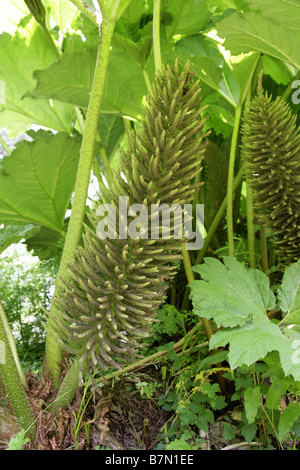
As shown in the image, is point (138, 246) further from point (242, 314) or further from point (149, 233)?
point (242, 314)

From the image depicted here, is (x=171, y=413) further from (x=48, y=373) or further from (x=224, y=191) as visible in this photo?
(x=224, y=191)

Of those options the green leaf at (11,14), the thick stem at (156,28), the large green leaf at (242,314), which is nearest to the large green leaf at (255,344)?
the large green leaf at (242,314)

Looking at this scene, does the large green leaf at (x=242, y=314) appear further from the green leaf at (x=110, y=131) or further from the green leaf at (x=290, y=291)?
the green leaf at (x=110, y=131)

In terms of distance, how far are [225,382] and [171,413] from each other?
11cm

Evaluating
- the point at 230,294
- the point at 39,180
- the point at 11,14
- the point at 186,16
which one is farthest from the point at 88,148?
the point at 11,14

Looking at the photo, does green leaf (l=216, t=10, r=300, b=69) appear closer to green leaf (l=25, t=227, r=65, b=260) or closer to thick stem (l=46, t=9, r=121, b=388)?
thick stem (l=46, t=9, r=121, b=388)

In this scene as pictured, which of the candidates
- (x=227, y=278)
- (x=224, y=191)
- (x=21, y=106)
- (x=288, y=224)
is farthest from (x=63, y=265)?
(x=21, y=106)

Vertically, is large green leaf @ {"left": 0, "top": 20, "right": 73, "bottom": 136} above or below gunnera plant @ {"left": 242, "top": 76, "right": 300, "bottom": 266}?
above

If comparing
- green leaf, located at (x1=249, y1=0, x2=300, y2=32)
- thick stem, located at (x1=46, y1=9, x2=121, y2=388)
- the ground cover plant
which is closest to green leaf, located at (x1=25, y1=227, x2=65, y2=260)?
the ground cover plant

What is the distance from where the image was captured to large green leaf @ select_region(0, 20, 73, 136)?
951 millimetres

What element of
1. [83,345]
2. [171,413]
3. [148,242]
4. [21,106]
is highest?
[21,106]

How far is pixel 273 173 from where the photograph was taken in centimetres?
65

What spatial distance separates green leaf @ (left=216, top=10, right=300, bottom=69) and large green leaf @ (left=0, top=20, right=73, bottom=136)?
18.0 inches

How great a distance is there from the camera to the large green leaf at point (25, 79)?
37.4 inches
